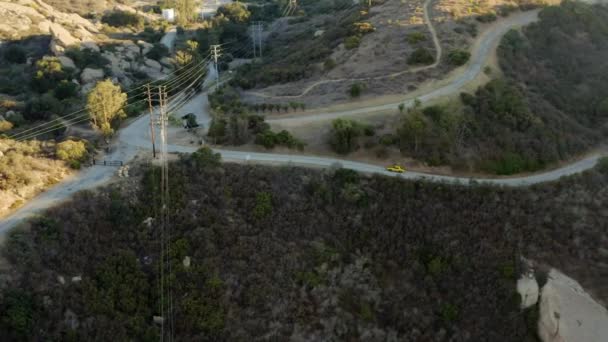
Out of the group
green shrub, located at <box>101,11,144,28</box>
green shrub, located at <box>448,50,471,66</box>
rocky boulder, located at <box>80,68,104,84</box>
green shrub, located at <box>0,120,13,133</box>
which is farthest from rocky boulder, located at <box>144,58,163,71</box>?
green shrub, located at <box>448,50,471,66</box>

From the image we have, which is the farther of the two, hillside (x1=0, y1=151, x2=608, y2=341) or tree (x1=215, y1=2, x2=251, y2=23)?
tree (x1=215, y1=2, x2=251, y2=23)

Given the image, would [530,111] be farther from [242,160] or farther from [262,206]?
[262,206]

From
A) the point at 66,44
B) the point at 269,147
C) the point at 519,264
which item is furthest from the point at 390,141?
the point at 66,44

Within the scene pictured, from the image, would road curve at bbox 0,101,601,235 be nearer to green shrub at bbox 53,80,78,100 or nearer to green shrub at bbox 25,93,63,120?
green shrub at bbox 25,93,63,120

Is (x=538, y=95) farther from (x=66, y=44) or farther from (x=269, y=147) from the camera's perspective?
(x=66, y=44)

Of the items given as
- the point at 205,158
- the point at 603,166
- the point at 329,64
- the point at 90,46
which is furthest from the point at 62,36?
the point at 603,166
